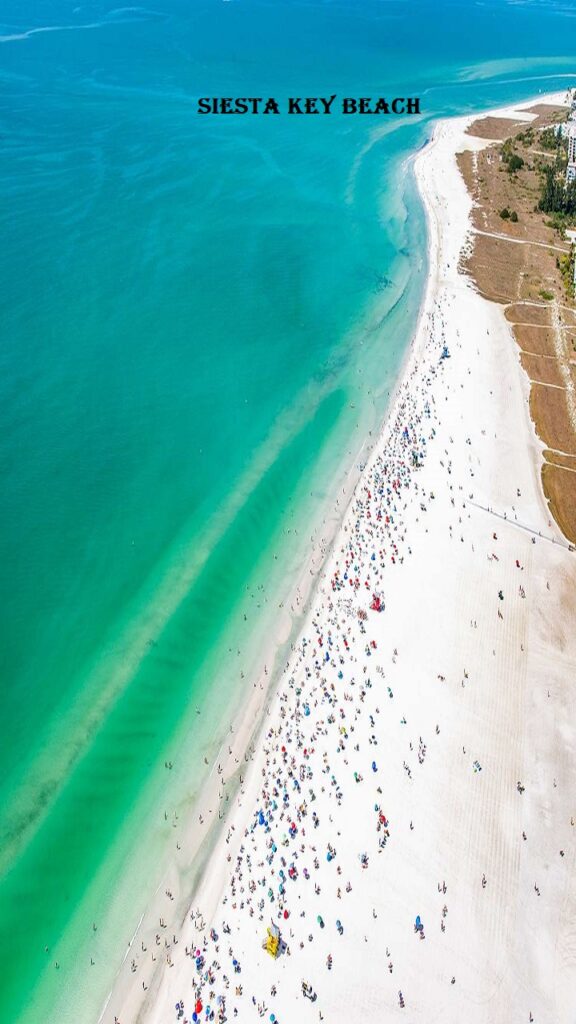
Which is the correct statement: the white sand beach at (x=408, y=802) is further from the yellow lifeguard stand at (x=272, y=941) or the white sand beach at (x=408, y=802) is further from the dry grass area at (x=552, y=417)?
the dry grass area at (x=552, y=417)

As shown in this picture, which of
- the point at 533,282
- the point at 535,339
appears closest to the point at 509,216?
the point at 533,282

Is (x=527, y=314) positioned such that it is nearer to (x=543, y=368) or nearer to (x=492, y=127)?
(x=543, y=368)

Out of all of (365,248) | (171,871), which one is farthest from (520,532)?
(365,248)

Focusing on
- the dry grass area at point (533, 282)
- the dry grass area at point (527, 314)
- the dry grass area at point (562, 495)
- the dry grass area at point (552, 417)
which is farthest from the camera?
the dry grass area at point (527, 314)

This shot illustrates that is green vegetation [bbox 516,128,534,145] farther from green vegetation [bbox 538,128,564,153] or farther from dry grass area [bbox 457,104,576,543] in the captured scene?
green vegetation [bbox 538,128,564,153]

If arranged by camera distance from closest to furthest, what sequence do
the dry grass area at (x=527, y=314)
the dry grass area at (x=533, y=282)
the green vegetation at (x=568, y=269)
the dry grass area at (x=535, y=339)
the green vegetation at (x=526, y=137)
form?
the dry grass area at (x=533, y=282) < the dry grass area at (x=535, y=339) < the dry grass area at (x=527, y=314) < the green vegetation at (x=568, y=269) < the green vegetation at (x=526, y=137)

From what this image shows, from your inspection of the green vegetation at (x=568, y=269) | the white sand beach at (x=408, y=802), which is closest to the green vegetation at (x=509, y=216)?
the green vegetation at (x=568, y=269)

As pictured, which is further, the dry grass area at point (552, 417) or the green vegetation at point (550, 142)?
→ the green vegetation at point (550, 142)
